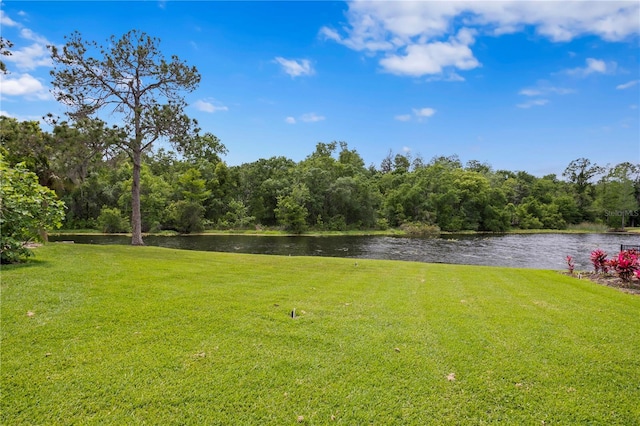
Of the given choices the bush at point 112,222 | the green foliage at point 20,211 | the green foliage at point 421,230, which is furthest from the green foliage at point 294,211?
the green foliage at point 20,211

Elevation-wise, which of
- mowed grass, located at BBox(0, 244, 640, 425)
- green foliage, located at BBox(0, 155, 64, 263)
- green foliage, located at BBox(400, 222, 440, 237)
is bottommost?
green foliage, located at BBox(400, 222, 440, 237)

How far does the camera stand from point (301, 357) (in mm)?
3934

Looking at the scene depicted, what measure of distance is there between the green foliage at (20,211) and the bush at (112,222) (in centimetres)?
3703

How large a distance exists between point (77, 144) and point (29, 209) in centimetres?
802

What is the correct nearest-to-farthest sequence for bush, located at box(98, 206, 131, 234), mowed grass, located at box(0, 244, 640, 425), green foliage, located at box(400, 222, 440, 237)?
mowed grass, located at box(0, 244, 640, 425) → bush, located at box(98, 206, 131, 234) → green foliage, located at box(400, 222, 440, 237)

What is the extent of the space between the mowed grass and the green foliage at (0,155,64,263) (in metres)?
1.09

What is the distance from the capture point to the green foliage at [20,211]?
283 inches

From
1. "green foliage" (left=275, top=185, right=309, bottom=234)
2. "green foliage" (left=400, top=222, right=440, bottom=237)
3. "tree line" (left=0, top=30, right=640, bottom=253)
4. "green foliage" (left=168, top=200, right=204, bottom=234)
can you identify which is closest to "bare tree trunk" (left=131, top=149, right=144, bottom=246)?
"tree line" (left=0, top=30, right=640, bottom=253)

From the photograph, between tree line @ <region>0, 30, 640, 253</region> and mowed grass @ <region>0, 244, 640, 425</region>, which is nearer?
mowed grass @ <region>0, 244, 640, 425</region>

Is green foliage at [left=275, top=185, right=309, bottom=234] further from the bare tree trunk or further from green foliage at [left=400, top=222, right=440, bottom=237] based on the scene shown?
the bare tree trunk

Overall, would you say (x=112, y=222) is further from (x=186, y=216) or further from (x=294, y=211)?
(x=294, y=211)

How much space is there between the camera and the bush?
1610 inches

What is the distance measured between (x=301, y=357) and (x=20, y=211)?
7.25 m

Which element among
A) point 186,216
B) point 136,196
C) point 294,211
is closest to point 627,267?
point 136,196
